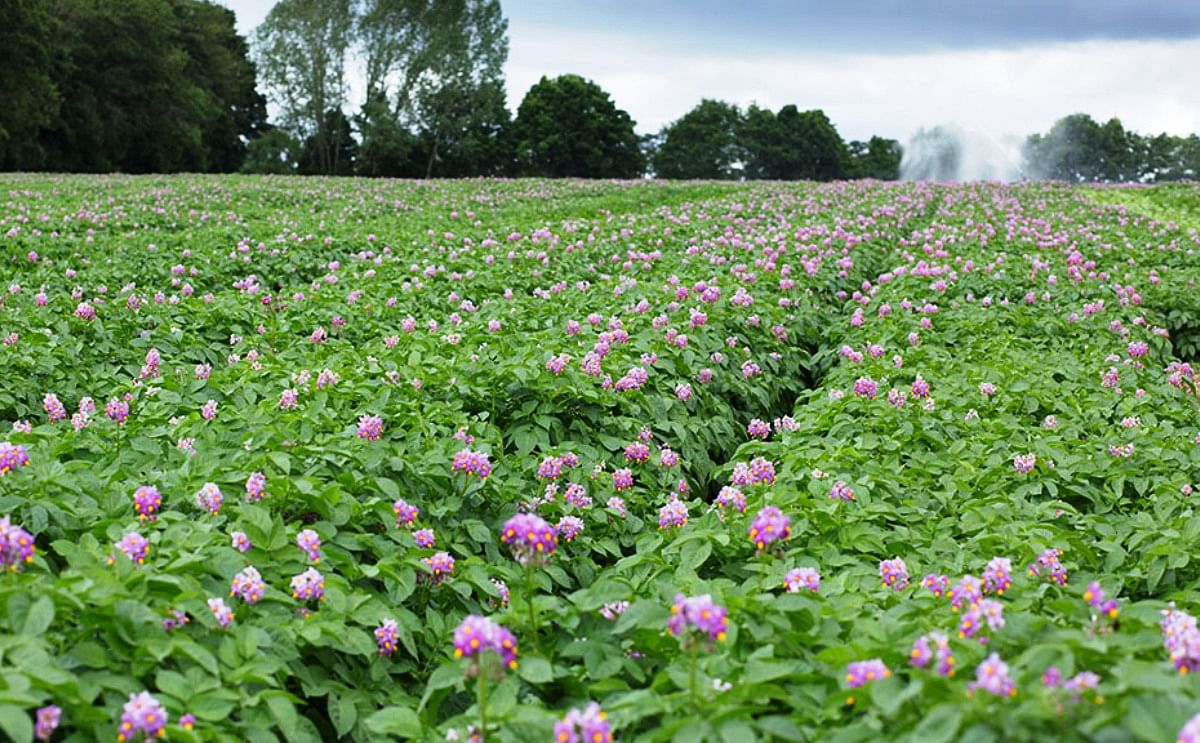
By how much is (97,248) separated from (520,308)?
7.00 metres

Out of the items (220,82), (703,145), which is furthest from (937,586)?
(703,145)

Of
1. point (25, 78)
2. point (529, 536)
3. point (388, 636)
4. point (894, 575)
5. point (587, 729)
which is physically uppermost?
point (25, 78)

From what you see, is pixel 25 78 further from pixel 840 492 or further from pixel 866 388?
pixel 840 492

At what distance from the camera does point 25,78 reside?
3666 centimetres

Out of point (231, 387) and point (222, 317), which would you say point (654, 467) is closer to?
point (231, 387)

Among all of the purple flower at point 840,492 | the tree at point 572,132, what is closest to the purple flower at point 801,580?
the purple flower at point 840,492

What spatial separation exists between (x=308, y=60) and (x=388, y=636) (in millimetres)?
50182

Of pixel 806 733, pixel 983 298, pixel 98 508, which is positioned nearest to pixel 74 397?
pixel 98 508

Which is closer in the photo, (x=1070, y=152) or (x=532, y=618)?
(x=532, y=618)

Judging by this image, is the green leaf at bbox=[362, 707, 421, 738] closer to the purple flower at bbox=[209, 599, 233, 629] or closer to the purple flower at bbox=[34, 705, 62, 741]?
the purple flower at bbox=[209, 599, 233, 629]

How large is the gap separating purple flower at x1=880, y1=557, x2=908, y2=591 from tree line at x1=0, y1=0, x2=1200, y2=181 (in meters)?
42.7

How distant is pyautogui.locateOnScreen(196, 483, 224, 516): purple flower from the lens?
3059 millimetres

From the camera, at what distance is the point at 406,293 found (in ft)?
27.9

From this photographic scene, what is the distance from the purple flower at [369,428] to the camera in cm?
396
